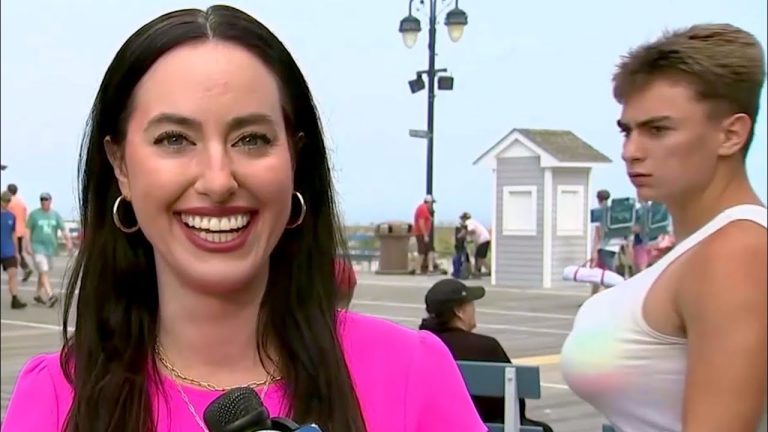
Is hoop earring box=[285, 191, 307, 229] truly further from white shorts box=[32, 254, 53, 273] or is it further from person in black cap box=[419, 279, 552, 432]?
white shorts box=[32, 254, 53, 273]

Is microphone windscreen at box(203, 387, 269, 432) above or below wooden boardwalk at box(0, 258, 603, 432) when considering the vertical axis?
above

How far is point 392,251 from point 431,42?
5.70 metres

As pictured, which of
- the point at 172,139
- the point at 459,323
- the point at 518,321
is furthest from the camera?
the point at 518,321

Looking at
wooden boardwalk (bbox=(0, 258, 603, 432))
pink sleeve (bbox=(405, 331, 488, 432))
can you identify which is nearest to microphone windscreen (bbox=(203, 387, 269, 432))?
pink sleeve (bbox=(405, 331, 488, 432))

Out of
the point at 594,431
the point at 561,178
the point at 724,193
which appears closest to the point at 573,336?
the point at 724,193

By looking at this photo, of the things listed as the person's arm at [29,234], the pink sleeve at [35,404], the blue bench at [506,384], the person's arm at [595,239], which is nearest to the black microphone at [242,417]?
the pink sleeve at [35,404]

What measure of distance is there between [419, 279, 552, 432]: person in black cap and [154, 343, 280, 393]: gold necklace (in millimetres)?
2889

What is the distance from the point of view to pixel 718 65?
156cm

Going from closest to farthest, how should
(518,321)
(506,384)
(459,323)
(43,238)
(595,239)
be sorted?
1. (506,384)
2. (459,323)
3. (595,239)
4. (518,321)
5. (43,238)

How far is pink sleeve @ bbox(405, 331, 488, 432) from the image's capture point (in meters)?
1.41

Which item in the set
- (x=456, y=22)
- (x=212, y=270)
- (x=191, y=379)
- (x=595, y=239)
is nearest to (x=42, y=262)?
(x=595, y=239)

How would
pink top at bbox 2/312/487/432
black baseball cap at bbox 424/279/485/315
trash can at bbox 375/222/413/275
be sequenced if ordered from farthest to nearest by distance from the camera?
1. trash can at bbox 375/222/413/275
2. black baseball cap at bbox 424/279/485/315
3. pink top at bbox 2/312/487/432

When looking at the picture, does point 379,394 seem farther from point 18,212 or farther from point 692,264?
point 18,212

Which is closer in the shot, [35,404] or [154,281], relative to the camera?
[35,404]
